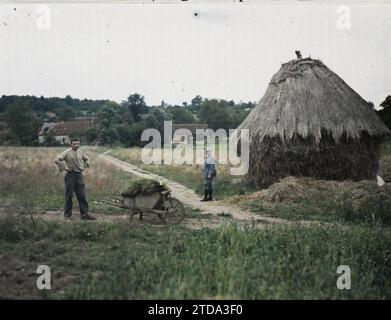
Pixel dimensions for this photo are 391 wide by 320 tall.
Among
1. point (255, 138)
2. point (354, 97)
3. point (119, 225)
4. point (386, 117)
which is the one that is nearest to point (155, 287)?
point (119, 225)

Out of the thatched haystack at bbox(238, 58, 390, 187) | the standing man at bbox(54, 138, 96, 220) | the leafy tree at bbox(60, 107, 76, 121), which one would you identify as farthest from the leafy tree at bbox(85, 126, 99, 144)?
the standing man at bbox(54, 138, 96, 220)

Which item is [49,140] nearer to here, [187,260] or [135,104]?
[135,104]

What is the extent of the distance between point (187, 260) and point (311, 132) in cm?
822

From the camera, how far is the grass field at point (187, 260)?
15.2ft

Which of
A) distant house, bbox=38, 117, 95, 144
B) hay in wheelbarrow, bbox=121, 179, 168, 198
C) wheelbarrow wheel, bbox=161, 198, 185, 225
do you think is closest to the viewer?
hay in wheelbarrow, bbox=121, 179, 168, 198

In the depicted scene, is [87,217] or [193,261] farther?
[87,217]

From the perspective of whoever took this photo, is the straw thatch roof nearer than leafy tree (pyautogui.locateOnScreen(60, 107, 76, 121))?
Yes

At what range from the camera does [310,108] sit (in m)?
13.0

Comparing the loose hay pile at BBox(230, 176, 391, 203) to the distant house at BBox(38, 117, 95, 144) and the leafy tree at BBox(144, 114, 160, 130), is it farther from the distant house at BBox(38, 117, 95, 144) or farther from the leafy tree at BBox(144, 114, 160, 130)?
the leafy tree at BBox(144, 114, 160, 130)

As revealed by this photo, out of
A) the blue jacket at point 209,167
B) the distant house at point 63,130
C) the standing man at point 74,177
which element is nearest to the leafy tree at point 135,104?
the distant house at point 63,130

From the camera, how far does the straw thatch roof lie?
12.6m

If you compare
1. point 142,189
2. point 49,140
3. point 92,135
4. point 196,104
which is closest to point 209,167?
point 142,189

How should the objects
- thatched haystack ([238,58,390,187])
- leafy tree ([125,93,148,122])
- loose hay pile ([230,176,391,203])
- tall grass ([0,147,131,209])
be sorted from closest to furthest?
Answer: tall grass ([0,147,131,209]) → loose hay pile ([230,176,391,203]) → thatched haystack ([238,58,390,187]) → leafy tree ([125,93,148,122])

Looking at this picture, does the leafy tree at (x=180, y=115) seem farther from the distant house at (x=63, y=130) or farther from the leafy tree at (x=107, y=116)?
the distant house at (x=63, y=130)
